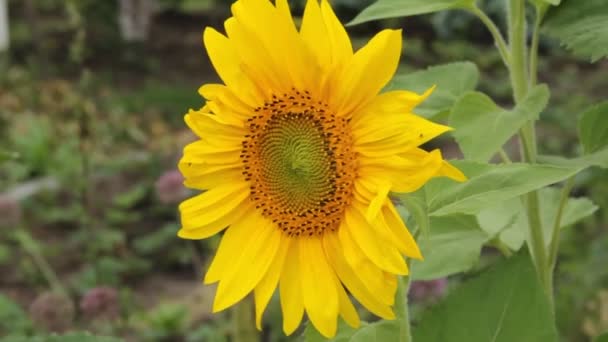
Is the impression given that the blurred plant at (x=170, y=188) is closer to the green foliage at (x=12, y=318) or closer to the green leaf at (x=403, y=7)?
the green foliage at (x=12, y=318)

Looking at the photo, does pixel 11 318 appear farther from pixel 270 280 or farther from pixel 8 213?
pixel 270 280

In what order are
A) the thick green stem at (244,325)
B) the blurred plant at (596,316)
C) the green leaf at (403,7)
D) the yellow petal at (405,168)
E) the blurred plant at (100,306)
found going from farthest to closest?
the blurred plant at (596,316) < the blurred plant at (100,306) < the thick green stem at (244,325) < the green leaf at (403,7) < the yellow petal at (405,168)

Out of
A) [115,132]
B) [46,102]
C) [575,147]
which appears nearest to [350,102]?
[575,147]

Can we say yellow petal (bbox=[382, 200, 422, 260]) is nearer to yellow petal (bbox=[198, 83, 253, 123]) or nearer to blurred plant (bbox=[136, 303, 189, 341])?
yellow petal (bbox=[198, 83, 253, 123])

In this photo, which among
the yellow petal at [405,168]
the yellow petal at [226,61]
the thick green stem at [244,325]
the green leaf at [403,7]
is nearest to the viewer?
the yellow petal at [405,168]

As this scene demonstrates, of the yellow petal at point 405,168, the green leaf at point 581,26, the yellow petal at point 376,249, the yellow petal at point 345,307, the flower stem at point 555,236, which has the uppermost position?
the yellow petal at point 405,168

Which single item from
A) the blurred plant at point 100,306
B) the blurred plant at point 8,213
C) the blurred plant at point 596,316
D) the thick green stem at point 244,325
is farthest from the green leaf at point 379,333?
the blurred plant at point 8,213

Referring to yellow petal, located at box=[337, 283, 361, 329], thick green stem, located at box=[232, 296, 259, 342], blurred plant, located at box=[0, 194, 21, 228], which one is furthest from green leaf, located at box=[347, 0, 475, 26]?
blurred plant, located at box=[0, 194, 21, 228]
